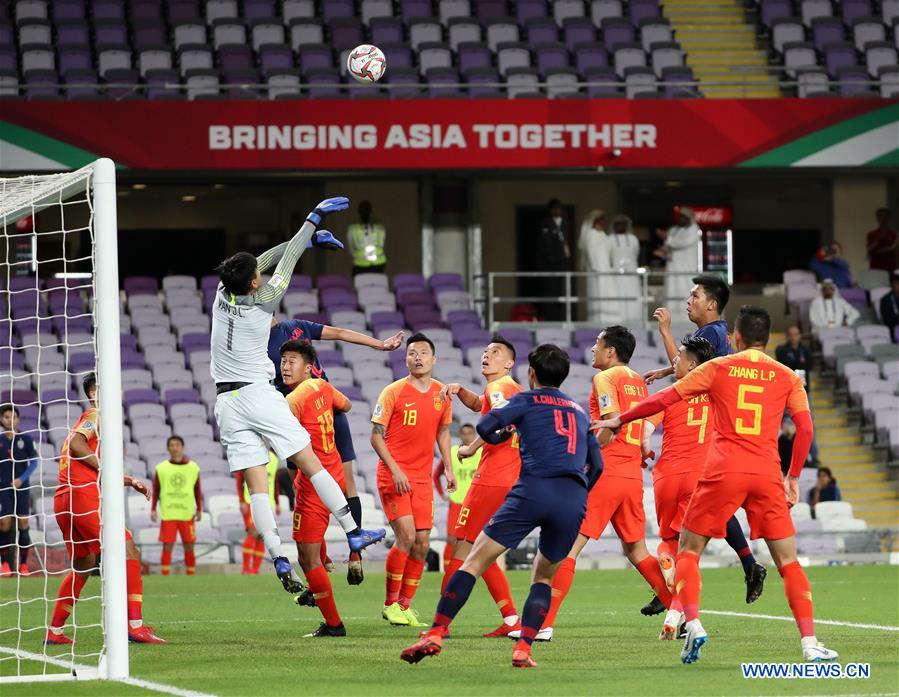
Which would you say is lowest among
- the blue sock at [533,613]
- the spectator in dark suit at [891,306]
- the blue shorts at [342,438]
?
the blue sock at [533,613]

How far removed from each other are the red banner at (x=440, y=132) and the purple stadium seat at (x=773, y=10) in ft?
14.6

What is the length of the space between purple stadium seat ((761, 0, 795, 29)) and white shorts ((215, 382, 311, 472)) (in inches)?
857

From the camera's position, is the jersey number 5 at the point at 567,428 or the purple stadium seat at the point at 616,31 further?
the purple stadium seat at the point at 616,31

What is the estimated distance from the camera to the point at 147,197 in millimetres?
30984

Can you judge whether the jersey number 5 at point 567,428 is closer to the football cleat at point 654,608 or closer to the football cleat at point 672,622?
the football cleat at point 672,622

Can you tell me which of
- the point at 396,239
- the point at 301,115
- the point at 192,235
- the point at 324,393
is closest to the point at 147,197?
the point at 192,235

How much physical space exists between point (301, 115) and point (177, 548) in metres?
7.58

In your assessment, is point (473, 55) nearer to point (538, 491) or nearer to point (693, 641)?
point (538, 491)

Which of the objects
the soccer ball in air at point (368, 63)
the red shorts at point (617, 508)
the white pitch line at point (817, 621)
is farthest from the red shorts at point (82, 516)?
the soccer ball in air at point (368, 63)

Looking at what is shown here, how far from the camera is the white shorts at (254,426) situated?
1021 cm

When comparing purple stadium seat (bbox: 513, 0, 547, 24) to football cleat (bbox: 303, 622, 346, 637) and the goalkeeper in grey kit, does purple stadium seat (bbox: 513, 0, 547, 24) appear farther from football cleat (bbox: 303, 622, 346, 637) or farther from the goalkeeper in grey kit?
football cleat (bbox: 303, 622, 346, 637)

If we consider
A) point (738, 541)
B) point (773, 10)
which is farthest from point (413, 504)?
point (773, 10)

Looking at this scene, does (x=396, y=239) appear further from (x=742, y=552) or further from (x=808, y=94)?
(x=742, y=552)

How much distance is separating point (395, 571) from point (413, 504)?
0.56m
